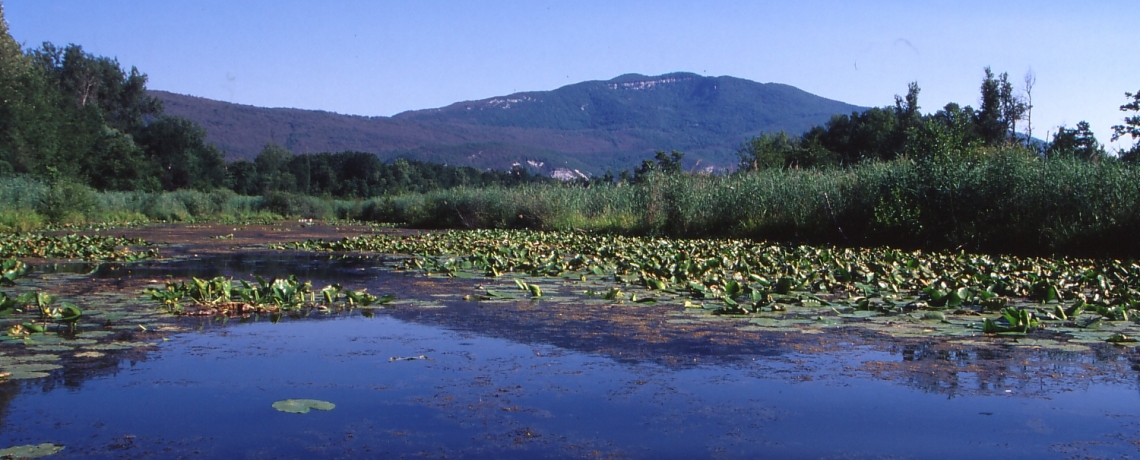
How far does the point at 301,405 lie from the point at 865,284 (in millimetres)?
5569

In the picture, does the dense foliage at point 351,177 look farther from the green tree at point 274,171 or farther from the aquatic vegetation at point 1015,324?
the aquatic vegetation at point 1015,324

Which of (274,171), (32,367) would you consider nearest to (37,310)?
(32,367)

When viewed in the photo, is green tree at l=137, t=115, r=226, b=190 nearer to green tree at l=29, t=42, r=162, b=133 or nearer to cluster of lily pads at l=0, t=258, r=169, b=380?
green tree at l=29, t=42, r=162, b=133

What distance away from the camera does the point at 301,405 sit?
3516mm

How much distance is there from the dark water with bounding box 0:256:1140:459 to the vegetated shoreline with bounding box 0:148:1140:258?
9.29 m

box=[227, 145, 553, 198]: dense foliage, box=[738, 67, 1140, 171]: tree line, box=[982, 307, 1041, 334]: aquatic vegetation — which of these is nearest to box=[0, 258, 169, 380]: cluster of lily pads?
box=[982, 307, 1041, 334]: aquatic vegetation

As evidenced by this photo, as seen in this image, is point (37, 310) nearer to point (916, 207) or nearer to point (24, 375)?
point (24, 375)

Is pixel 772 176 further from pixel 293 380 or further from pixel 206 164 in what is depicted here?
pixel 206 164

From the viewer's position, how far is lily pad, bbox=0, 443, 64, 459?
2.79m

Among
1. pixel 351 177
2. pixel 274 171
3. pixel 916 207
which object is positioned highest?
pixel 274 171

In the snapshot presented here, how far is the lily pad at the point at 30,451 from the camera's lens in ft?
9.16

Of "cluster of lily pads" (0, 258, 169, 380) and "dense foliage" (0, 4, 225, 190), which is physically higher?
"dense foliage" (0, 4, 225, 190)

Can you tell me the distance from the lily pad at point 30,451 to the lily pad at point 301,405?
2.57 feet

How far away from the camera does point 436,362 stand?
4555mm
